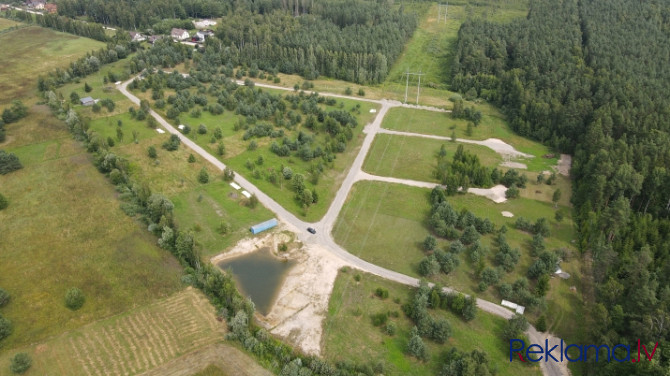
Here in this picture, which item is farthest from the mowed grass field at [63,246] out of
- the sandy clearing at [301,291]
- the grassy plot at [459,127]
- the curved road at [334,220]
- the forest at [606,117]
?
the grassy plot at [459,127]

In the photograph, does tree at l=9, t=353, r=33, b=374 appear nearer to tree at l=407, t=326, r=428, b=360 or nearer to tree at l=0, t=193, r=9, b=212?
tree at l=0, t=193, r=9, b=212

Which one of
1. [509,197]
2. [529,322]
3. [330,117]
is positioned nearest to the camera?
[529,322]

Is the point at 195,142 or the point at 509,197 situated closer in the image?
the point at 509,197

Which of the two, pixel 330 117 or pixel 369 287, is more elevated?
pixel 330 117

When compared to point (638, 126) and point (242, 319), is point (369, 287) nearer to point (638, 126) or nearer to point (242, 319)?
point (242, 319)

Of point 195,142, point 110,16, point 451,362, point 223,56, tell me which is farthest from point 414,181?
point 110,16

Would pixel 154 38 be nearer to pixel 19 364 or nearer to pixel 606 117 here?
pixel 19 364

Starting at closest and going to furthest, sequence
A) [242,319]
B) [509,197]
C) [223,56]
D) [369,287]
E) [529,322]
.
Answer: [242,319] < [529,322] < [369,287] < [509,197] < [223,56]
